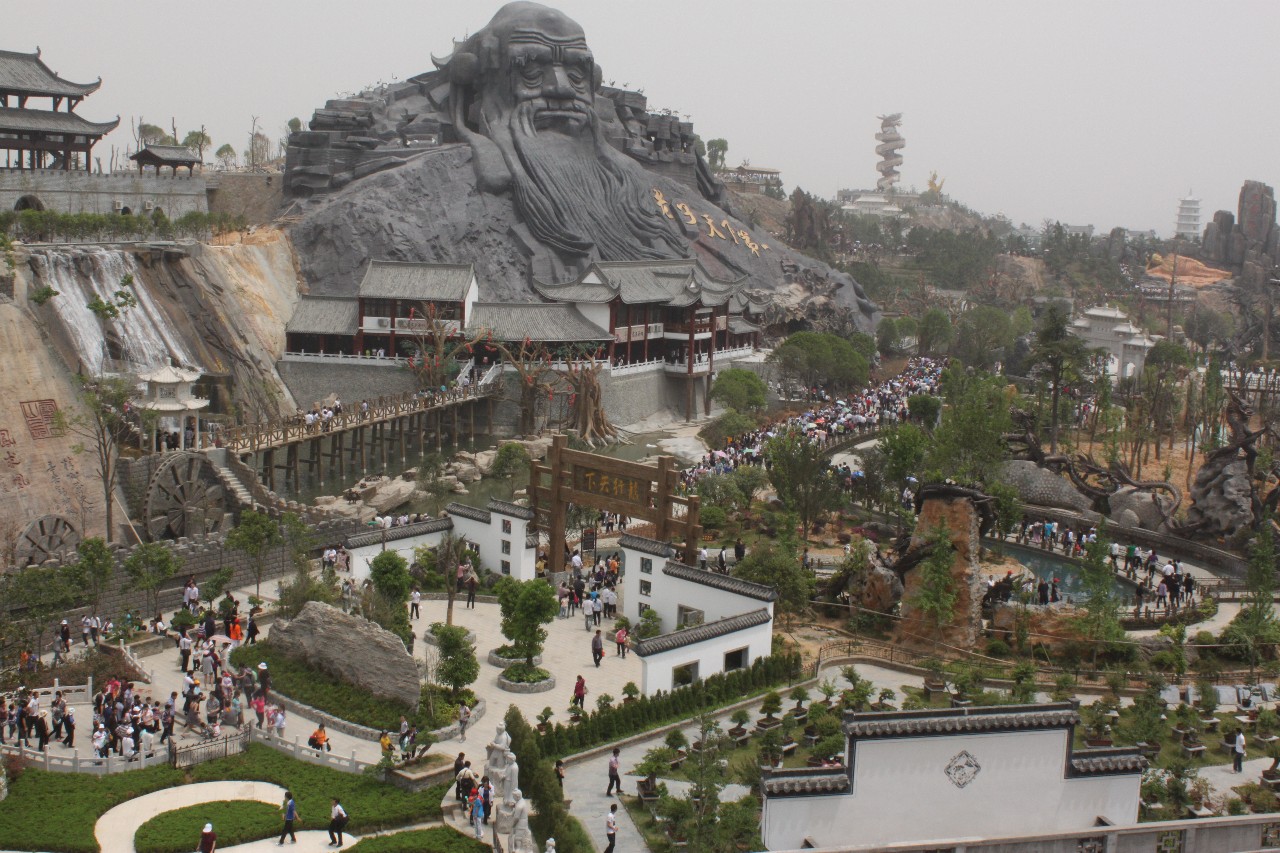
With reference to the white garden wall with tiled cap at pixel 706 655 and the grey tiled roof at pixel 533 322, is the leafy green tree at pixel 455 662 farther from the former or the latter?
the grey tiled roof at pixel 533 322

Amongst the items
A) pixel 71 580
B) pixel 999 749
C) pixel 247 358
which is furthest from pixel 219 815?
pixel 247 358

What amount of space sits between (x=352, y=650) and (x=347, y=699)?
0.97 m

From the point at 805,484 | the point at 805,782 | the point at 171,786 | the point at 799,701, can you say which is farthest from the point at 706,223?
the point at 805,782

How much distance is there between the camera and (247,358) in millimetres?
62281

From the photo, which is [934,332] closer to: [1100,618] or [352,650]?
[1100,618]

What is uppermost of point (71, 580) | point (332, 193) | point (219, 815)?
point (332, 193)

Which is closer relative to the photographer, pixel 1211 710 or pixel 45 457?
pixel 1211 710

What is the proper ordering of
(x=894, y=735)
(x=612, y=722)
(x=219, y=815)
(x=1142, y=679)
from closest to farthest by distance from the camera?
(x=894, y=735) → (x=219, y=815) → (x=612, y=722) → (x=1142, y=679)

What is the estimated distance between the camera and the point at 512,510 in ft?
119

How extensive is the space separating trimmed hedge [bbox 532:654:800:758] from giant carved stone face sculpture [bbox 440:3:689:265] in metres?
55.0

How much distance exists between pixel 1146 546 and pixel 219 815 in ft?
103

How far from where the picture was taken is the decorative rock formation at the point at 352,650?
2656 centimetres

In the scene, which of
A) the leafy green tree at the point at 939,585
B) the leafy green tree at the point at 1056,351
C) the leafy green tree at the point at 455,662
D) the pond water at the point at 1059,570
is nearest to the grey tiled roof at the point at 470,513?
the leafy green tree at the point at 455,662

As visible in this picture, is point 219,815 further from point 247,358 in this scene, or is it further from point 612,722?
point 247,358
